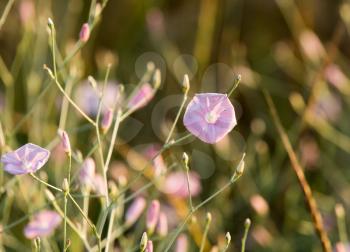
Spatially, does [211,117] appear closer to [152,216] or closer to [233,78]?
[152,216]

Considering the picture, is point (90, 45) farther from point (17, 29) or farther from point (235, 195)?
point (235, 195)

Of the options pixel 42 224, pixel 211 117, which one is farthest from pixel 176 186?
pixel 211 117

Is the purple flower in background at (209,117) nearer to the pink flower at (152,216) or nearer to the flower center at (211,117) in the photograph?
the flower center at (211,117)

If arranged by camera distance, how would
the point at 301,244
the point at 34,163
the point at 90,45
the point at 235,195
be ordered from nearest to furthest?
the point at 34,163
the point at 301,244
the point at 235,195
the point at 90,45

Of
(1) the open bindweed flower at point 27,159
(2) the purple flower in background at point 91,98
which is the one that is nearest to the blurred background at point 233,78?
(2) the purple flower in background at point 91,98

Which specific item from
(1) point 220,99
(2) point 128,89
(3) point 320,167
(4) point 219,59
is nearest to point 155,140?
(2) point 128,89

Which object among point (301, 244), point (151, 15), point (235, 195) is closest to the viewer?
point (301, 244)

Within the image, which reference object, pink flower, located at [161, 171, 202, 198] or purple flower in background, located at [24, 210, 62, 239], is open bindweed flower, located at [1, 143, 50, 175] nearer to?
purple flower in background, located at [24, 210, 62, 239]

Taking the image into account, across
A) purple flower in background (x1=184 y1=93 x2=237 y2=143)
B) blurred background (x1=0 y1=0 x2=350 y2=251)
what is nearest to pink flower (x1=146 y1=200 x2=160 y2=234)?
purple flower in background (x1=184 y1=93 x2=237 y2=143)
